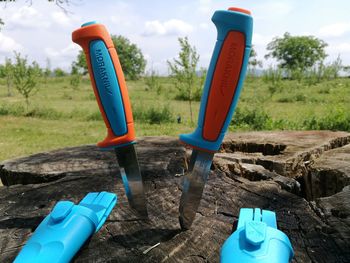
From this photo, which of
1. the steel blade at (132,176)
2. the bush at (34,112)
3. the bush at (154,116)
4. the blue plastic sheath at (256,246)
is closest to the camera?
the blue plastic sheath at (256,246)

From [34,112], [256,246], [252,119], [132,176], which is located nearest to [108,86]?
[132,176]

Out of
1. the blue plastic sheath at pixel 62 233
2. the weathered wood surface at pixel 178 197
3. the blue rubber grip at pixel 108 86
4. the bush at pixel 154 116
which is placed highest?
the blue rubber grip at pixel 108 86

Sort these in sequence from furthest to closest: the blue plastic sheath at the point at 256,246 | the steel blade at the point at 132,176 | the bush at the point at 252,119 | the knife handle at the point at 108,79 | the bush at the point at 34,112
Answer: the bush at the point at 34,112 → the bush at the point at 252,119 → the steel blade at the point at 132,176 → the knife handle at the point at 108,79 → the blue plastic sheath at the point at 256,246

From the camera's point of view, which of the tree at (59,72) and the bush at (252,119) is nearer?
the bush at (252,119)

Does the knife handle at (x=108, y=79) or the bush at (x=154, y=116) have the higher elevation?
the knife handle at (x=108, y=79)

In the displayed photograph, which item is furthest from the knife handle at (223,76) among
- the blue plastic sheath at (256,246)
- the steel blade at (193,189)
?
the blue plastic sheath at (256,246)

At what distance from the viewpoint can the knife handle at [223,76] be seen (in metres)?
1.35

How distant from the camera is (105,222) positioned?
1812mm

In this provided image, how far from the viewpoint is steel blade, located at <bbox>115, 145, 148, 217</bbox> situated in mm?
1773

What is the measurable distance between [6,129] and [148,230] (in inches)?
347

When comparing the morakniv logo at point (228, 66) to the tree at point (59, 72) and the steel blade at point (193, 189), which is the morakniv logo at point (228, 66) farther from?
the tree at point (59, 72)

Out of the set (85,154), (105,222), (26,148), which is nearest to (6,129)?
(26,148)

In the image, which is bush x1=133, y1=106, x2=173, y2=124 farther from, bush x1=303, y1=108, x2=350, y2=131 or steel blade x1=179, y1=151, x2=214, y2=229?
steel blade x1=179, y1=151, x2=214, y2=229

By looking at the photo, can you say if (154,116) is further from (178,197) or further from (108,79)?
(108,79)
